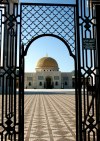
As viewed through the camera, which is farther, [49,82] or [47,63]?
[49,82]

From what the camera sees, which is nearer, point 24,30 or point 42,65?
point 24,30

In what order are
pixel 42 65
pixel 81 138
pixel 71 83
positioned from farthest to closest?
pixel 71 83 → pixel 42 65 → pixel 81 138

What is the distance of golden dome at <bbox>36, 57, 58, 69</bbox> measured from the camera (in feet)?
190

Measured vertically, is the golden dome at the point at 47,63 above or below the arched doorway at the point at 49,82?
above

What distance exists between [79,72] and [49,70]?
54.9 m

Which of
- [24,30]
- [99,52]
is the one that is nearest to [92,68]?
[99,52]

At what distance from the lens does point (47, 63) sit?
190 ft

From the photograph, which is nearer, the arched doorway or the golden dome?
the golden dome

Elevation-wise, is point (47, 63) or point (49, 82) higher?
point (47, 63)

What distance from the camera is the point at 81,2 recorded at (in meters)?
5.46

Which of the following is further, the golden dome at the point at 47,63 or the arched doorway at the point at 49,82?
the arched doorway at the point at 49,82

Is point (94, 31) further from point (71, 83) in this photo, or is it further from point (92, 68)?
point (71, 83)

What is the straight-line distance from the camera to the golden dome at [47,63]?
190 feet

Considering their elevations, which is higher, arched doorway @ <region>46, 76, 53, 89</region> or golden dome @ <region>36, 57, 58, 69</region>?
golden dome @ <region>36, 57, 58, 69</region>
